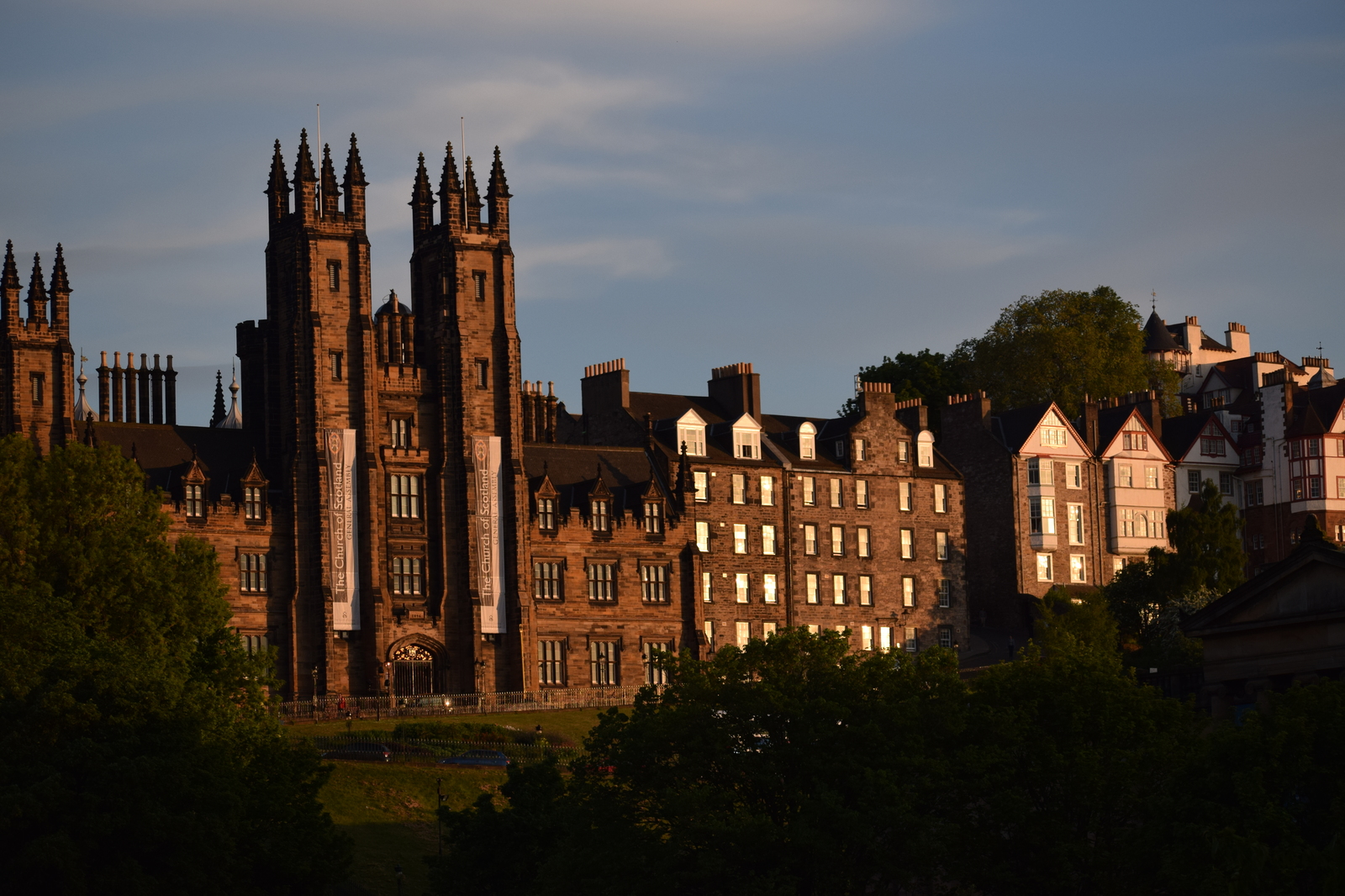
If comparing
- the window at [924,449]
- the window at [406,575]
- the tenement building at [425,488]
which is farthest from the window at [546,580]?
the window at [924,449]

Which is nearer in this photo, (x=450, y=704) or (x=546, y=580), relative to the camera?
(x=450, y=704)

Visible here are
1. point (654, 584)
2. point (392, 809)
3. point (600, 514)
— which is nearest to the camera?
point (392, 809)

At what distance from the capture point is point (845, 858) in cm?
6575

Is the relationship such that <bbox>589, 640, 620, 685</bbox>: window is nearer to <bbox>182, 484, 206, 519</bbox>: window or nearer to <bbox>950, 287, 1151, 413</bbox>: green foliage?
<bbox>182, 484, 206, 519</bbox>: window

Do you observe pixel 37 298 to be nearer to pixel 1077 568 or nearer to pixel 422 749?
pixel 422 749

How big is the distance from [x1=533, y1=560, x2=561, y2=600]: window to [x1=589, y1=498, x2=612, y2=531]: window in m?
2.95

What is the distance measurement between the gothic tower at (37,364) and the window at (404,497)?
1478 cm

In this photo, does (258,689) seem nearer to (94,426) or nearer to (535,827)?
(535,827)

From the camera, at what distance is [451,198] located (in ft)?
388

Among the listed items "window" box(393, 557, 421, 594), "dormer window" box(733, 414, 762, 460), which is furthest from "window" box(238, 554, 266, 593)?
"dormer window" box(733, 414, 762, 460)

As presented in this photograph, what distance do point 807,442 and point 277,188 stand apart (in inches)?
1260

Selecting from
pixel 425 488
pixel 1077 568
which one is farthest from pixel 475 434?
pixel 1077 568

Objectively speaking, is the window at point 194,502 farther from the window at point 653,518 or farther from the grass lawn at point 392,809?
the window at point 653,518

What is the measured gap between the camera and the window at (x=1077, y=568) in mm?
140750
